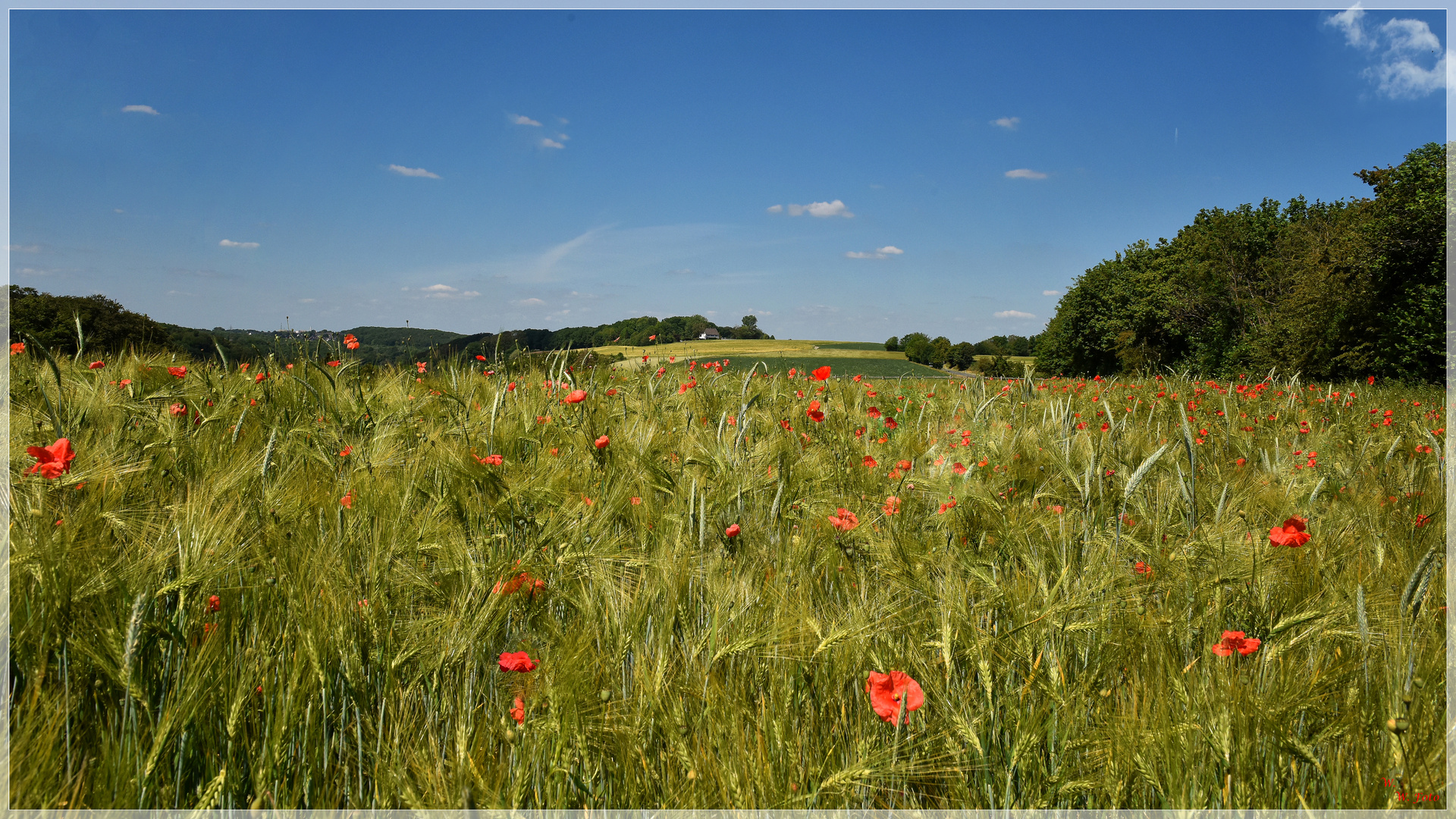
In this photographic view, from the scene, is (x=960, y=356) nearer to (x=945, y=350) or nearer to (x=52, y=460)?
(x=945, y=350)

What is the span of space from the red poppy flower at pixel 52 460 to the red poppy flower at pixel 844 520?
1.56 metres

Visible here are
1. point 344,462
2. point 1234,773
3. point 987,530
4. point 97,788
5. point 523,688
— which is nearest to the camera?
point 97,788

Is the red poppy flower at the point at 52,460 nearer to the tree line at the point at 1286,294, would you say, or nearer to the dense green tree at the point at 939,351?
the tree line at the point at 1286,294

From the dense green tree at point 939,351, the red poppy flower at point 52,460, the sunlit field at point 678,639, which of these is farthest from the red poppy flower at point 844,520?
the dense green tree at point 939,351

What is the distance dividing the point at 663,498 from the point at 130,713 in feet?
4.05

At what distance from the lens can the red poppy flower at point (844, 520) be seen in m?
1.57

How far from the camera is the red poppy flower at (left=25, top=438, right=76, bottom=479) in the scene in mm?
1226

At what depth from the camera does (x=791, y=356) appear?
26.9 m

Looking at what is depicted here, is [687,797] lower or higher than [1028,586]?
lower

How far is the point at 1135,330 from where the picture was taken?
39.4 meters

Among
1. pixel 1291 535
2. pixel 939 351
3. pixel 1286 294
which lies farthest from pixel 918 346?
pixel 1291 535

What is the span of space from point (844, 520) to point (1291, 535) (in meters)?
0.96

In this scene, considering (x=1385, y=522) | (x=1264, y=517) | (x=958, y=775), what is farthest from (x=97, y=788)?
(x=1385, y=522)

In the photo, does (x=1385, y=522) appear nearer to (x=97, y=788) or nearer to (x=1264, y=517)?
(x=1264, y=517)
